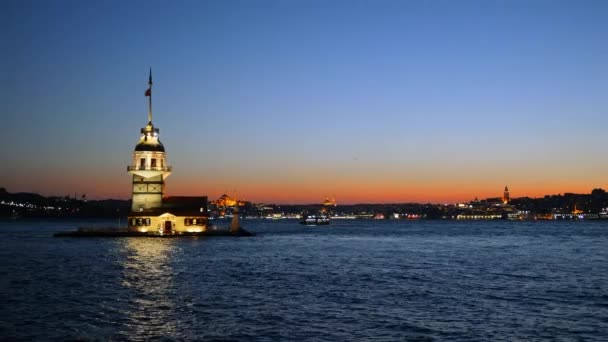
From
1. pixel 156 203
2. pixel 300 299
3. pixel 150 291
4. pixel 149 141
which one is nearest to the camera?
pixel 300 299

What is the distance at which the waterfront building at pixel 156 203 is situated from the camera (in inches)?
4018

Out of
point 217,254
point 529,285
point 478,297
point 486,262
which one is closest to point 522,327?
point 478,297

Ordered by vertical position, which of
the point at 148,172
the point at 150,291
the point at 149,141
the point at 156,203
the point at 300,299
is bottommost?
the point at 300,299

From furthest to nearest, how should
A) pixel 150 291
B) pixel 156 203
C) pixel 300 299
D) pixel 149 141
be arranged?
pixel 149 141, pixel 156 203, pixel 150 291, pixel 300 299

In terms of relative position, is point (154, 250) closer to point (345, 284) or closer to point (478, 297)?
point (345, 284)

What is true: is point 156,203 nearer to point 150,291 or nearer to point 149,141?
point 149,141

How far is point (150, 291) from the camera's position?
138ft

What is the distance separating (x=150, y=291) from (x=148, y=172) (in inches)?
2552

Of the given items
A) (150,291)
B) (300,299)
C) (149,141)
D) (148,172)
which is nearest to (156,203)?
(148,172)

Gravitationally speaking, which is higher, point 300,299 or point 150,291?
point 150,291

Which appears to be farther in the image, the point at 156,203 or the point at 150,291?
the point at 156,203

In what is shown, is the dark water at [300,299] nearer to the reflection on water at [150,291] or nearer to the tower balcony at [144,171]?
the reflection on water at [150,291]

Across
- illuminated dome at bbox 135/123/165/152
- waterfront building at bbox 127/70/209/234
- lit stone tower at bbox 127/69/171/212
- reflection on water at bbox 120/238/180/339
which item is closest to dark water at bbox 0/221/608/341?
reflection on water at bbox 120/238/180/339

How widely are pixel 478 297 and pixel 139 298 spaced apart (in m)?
19.6
